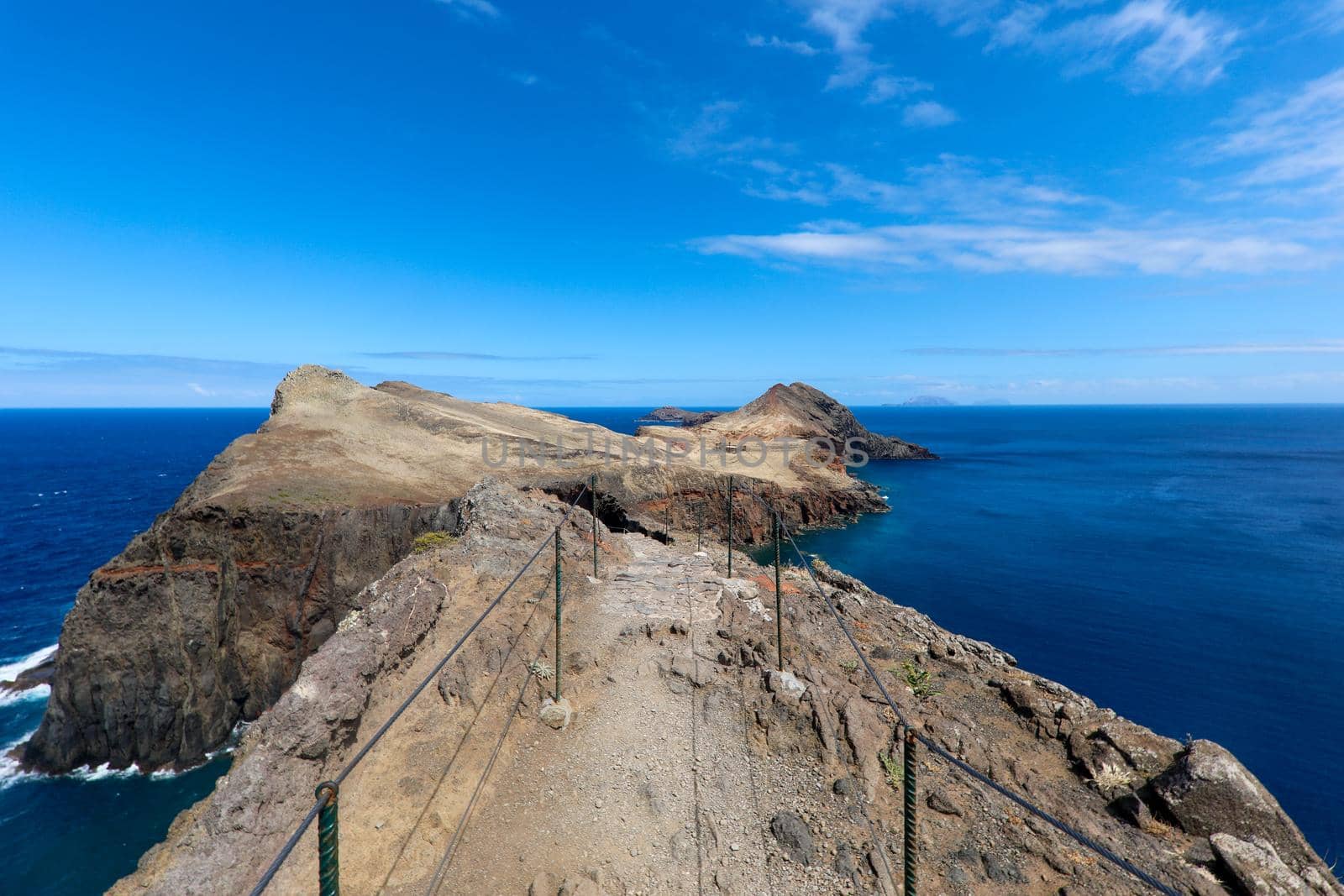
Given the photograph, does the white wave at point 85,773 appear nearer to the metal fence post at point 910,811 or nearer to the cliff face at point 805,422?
the metal fence post at point 910,811

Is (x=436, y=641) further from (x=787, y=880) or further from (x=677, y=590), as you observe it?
(x=787, y=880)

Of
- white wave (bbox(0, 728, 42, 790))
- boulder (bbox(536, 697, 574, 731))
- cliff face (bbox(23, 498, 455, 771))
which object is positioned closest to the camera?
boulder (bbox(536, 697, 574, 731))

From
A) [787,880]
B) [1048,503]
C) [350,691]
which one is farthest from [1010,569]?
[350,691]

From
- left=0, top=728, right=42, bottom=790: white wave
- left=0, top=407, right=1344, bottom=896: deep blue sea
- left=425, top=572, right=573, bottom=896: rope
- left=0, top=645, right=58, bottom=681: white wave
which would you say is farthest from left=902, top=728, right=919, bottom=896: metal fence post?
left=0, top=645, right=58, bottom=681: white wave

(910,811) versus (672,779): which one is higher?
(910,811)

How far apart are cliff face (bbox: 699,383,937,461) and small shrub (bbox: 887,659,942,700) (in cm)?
8141

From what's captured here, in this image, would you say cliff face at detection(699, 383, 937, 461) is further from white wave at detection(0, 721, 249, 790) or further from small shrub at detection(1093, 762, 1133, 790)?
small shrub at detection(1093, 762, 1133, 790)

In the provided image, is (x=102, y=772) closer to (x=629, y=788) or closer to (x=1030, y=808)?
(x=629, y=788)

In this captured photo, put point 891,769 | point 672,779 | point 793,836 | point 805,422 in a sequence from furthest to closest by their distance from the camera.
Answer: point 805,422 < point 891,769 < point 672,779 < point 793,836

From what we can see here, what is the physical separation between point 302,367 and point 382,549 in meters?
34.0

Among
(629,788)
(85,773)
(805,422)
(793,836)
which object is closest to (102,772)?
Result: (85,773)

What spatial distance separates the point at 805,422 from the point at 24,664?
104 m

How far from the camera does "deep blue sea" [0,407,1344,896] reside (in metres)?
23.5

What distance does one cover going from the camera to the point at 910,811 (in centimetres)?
627
